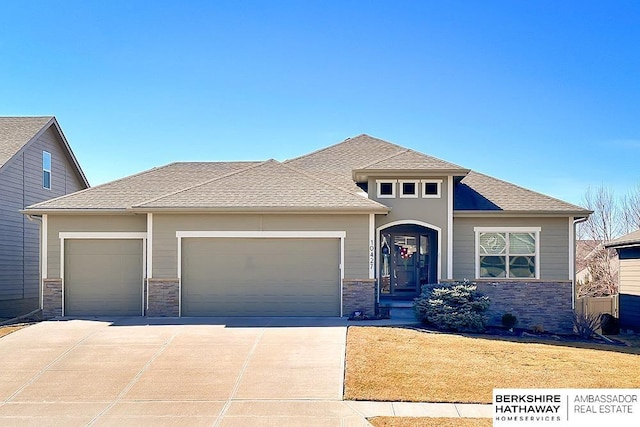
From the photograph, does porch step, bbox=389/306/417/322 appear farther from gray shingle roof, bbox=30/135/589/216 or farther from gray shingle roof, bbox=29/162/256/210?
gray shingle roof, bbox=29/162/256/210

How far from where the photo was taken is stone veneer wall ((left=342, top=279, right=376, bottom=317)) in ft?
49.6

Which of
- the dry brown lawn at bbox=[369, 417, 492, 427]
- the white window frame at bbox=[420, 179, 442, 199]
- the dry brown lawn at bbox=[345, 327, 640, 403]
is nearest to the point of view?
the dry brown lawn at bbox=[369, 417, 492, 427]

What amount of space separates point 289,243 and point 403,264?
594 cm

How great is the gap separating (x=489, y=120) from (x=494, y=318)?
7.33 metres

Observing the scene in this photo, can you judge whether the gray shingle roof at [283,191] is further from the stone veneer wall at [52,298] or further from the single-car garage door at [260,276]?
the stone veneer wall at [52,298]

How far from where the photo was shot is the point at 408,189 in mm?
16609

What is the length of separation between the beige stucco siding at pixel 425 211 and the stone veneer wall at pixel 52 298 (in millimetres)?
9559

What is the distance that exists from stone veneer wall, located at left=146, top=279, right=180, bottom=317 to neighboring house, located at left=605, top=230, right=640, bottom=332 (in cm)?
1535

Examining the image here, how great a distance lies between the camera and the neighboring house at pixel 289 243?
15297 mm

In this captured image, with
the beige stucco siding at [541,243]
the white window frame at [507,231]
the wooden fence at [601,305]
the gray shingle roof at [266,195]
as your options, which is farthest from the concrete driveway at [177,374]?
the wooden fence at [601,305]

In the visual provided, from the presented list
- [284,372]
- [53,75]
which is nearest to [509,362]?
[284,372]

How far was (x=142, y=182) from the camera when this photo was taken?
18.3 m

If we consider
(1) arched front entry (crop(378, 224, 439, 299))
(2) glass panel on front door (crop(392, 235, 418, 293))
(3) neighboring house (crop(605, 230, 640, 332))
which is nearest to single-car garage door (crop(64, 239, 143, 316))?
(1) arched front entry (crop(378, 224, 439, 299))

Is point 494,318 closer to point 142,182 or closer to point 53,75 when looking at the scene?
point 142,182
